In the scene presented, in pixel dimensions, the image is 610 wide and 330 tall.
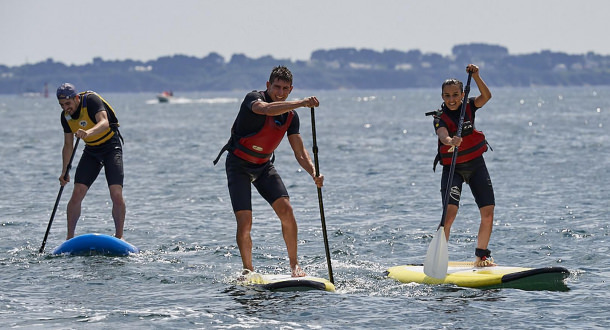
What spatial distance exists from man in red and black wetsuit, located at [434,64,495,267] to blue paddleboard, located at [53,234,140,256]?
4351 millimetres

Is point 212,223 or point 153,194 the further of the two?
point 153,194

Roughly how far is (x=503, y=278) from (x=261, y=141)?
2968mm

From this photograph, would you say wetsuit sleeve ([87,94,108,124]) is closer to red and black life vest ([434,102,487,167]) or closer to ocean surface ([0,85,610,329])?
ocean surface ([0,85,610,329])

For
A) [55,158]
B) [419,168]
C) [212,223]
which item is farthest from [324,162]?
[212,223]

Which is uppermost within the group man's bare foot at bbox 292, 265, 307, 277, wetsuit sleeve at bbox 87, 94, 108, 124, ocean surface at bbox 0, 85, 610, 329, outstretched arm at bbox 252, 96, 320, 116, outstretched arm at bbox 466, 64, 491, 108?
outstretched arm at bbox 466, 64, 491, 108

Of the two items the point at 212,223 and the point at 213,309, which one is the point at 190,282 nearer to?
the point at 213,309

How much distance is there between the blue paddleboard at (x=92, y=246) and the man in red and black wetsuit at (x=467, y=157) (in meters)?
4.35

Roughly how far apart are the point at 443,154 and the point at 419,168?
15.7 meters

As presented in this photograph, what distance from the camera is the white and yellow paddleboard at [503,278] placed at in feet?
32.9

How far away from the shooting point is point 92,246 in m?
12.2

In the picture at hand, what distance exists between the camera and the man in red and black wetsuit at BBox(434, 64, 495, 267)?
418 inches

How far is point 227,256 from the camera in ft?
41.1

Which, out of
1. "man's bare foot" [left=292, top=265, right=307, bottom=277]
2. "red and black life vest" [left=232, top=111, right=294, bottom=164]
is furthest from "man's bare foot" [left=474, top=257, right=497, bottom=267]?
"red and black life vest" [left=232, top=111, right=294, bottom=164]

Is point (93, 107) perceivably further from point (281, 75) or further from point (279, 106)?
point (279, 106)
